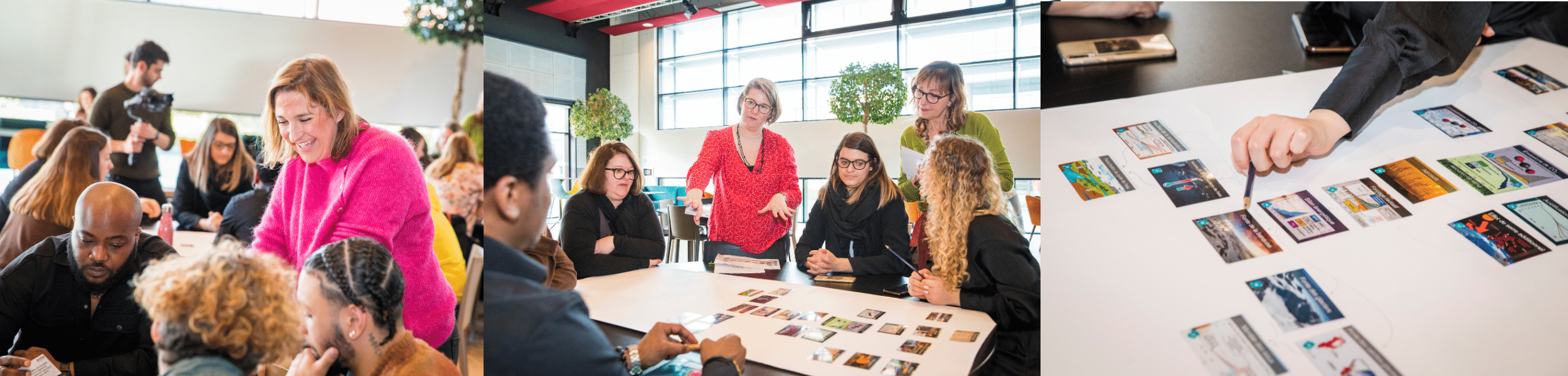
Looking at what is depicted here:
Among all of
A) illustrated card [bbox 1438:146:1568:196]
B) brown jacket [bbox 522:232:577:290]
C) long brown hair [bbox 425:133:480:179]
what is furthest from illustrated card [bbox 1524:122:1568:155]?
long brown hair [bbox 425:133:480:179]

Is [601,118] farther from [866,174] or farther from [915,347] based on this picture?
[915,347]

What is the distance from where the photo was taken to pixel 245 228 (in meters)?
1.66

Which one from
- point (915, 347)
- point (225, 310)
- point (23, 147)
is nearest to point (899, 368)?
point (915, 347)

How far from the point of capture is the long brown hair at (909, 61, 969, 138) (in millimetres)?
1145

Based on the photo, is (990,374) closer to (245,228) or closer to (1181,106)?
(1181,106)

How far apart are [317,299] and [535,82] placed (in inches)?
28.1

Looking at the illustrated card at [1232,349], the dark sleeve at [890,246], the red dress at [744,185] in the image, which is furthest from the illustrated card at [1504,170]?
the red dress at [744,185]

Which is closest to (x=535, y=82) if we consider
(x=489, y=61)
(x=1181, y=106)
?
(x=489, y=61)

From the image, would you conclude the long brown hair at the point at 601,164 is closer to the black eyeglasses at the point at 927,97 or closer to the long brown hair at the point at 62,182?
the black eyeglasses at the point at 927,97

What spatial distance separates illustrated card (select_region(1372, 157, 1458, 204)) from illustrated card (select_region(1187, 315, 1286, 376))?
0.49 meters

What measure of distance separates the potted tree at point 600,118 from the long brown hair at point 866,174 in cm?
43

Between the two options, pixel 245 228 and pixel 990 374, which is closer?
pixel 990 374

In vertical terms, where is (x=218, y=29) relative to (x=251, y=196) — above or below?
above

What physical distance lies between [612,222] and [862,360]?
58cm
